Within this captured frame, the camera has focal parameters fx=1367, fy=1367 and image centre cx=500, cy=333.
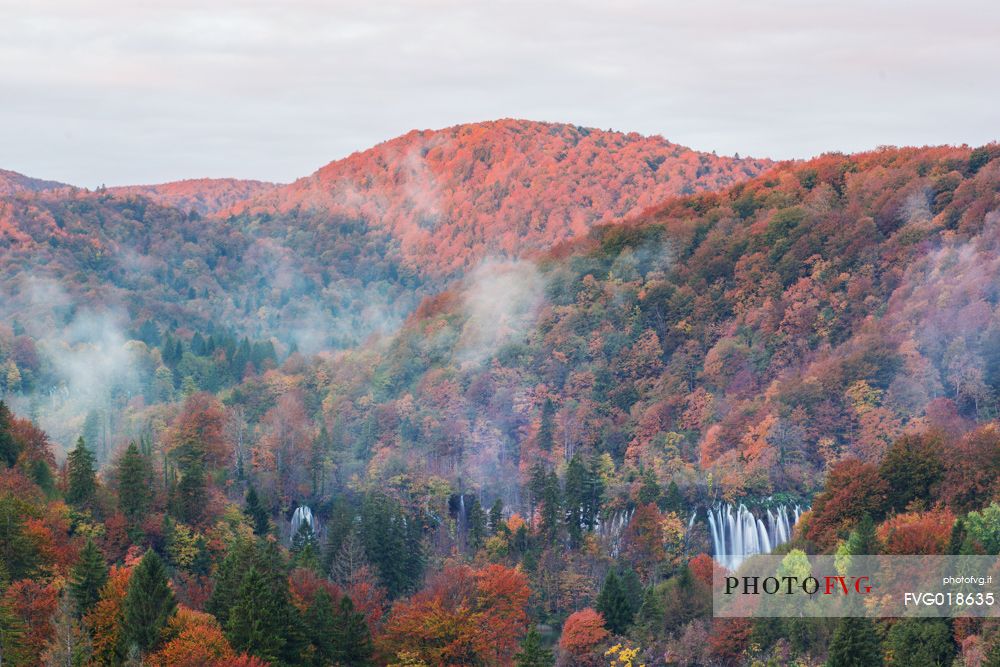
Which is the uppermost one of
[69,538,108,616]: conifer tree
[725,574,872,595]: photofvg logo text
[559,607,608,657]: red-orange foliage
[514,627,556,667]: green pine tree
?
[69,538,108,616]: conifer tree

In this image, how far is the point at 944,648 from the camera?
4991 cm

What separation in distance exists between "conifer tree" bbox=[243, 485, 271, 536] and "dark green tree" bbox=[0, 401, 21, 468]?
14.5 meters

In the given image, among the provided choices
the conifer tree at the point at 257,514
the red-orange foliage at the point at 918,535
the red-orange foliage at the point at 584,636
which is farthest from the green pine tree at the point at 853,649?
the conifer tree at the point at 257,514

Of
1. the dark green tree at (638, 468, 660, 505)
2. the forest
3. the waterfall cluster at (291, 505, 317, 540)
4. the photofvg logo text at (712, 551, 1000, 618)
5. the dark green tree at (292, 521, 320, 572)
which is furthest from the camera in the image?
the waterfall cluster at (291, 505, 317, 540)

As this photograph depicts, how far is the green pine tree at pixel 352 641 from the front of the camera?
2199 inches

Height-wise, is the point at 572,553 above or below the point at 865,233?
below

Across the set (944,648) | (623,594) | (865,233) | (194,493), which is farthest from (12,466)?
(865,233)

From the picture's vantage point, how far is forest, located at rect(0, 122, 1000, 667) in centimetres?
5609

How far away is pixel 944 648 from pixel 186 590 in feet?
112

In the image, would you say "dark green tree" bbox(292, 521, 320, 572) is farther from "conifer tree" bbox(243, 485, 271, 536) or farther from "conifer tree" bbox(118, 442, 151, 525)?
"conifer tree" bbox(118, 442, 151, 525)

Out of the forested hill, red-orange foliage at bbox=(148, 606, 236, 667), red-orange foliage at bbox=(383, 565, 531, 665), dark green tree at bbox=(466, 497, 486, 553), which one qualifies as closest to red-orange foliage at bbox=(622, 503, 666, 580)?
the forested hill

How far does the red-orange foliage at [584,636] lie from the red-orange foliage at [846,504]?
11.4 meters

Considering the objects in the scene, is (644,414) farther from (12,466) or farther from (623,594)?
(12,466)

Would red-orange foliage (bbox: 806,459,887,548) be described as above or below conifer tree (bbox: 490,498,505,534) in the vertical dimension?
above
